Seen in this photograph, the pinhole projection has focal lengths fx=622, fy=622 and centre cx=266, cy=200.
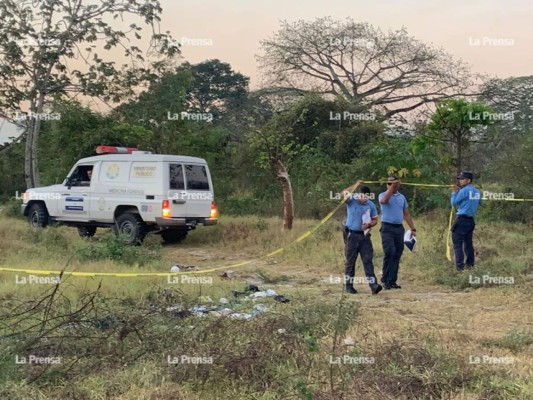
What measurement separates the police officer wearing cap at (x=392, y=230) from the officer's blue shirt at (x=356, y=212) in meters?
0.34

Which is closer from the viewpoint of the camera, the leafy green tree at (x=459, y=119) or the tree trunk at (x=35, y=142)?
the leafy green tree at (x=459, y=119)

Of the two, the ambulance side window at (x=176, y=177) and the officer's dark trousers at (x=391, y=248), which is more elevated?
the ambulance side window at (x=176, y=177)

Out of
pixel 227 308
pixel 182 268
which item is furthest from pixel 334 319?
pixel 182 268

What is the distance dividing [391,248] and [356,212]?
2.50 ft

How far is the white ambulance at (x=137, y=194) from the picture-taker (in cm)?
1268

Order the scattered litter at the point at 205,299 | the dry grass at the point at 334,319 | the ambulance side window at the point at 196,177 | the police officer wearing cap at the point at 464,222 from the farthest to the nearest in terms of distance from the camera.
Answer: the ambulance side window at the point at 196,177 → the police officer wearing cap at the point at 464,222 → the scattered litter at the point at 205,299 → the dry grass at the point at 334,319

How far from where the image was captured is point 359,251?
27.9 feet

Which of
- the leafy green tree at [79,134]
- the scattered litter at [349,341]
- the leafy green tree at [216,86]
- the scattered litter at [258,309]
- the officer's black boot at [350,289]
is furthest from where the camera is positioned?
the leafy green tree at [216,86]

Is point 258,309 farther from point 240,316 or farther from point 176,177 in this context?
point 176,177

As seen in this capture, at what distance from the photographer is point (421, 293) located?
8508 millimetres

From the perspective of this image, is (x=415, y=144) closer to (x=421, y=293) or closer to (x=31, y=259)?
(x=421, y=293)

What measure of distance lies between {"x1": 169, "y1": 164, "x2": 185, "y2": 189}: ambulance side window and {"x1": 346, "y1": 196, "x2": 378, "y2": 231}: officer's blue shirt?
519 cm

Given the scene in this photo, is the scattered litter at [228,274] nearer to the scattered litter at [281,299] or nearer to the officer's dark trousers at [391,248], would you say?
the scattered litter at [281,299]

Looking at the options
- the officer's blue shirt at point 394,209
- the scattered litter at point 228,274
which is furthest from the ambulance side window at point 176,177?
the officer's blue shirt at point 394,209
